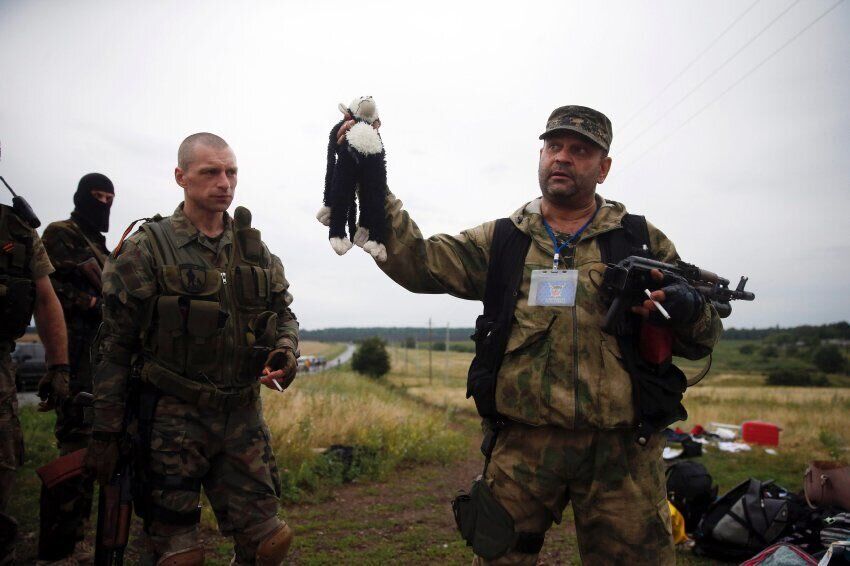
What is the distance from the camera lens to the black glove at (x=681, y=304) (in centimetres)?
233

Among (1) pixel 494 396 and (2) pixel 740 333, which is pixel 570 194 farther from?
(2) pixel 740 333

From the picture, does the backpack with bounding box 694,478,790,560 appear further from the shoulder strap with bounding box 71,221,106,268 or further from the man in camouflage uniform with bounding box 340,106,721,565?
the shoulder strap with bounding box 71,221,106,268

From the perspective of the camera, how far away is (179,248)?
120 inches

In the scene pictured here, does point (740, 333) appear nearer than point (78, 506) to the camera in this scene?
No

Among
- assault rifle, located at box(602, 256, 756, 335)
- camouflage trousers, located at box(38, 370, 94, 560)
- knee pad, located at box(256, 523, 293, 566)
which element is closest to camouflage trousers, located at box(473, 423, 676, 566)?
assault rifle, located at box(602, 256, 756, 335)

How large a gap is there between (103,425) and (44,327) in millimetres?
1300

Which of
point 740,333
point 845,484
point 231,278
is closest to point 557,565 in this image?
point 845,484

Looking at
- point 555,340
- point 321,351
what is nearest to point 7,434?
point 555,340

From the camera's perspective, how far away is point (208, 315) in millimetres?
2883

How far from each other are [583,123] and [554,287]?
0.81m

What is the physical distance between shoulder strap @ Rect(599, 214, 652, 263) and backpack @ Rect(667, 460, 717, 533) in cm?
Result: 380

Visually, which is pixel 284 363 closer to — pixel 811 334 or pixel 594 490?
pixel 594 490

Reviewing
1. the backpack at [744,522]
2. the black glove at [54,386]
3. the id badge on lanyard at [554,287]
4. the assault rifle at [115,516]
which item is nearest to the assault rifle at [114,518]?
the assault rifle at [115,516]

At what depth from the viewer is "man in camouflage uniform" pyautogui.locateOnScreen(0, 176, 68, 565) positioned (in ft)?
10.8
